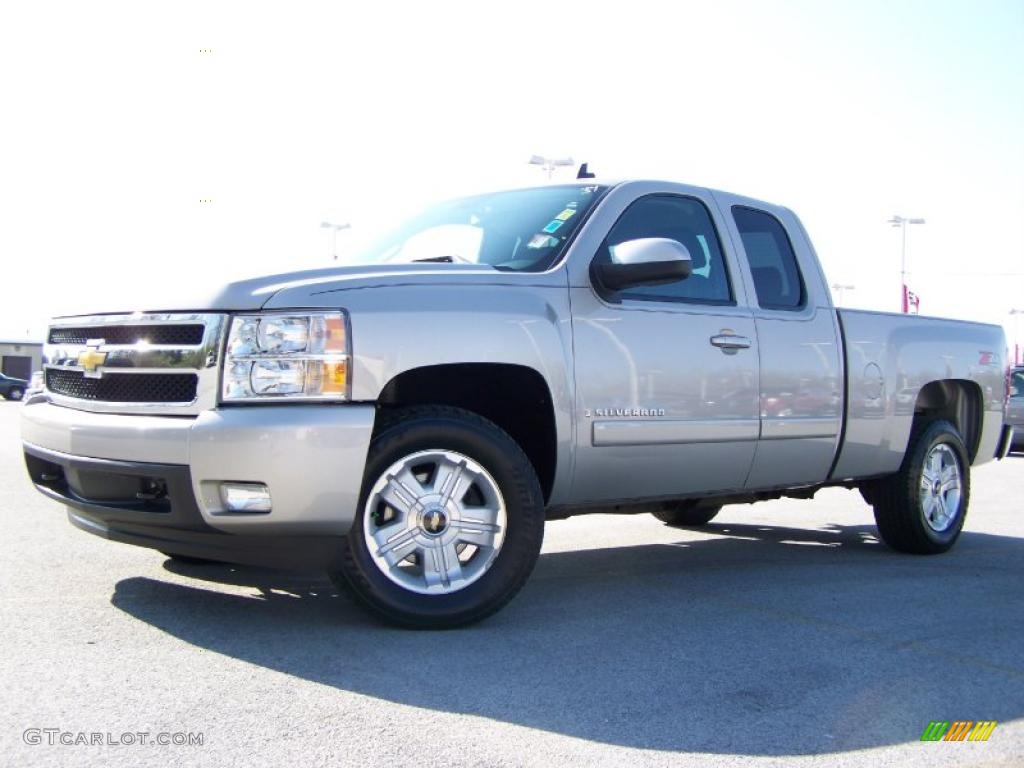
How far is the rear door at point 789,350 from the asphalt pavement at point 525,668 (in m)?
0.65

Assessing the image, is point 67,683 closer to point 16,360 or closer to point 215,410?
point 215,410

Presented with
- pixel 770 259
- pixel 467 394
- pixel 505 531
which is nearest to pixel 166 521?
pixel 505 531

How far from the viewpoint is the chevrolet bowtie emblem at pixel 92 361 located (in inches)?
177

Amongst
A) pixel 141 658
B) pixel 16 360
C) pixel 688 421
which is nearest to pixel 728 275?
pixel 688 421

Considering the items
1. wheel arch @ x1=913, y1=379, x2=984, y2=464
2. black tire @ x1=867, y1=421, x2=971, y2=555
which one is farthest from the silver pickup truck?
wheel arch @ x1=913, y1=379, x2=984, y2=464

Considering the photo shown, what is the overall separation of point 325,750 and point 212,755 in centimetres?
29

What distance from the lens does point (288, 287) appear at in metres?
4.25

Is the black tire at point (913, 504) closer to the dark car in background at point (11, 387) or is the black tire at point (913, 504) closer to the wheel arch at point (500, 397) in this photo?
the wheel arch at point (500, 397)

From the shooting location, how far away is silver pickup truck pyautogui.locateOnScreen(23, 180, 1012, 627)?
13.6 feet

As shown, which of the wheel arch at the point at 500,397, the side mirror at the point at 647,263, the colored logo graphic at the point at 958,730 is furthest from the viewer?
the side mirror at the point at 647,263

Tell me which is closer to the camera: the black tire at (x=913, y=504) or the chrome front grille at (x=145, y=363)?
the chrome front grille at (x=145, y=363)

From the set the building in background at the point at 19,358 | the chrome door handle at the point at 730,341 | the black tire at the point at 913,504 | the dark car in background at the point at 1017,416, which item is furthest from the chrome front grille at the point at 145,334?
the building in background at the point at 19,358

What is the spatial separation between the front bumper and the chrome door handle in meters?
1.93

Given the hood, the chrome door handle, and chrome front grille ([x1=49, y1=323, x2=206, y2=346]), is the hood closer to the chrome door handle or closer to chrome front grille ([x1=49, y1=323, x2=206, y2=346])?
chrome front grille ([x1=49, y1=323, x2=206, y2=346])
